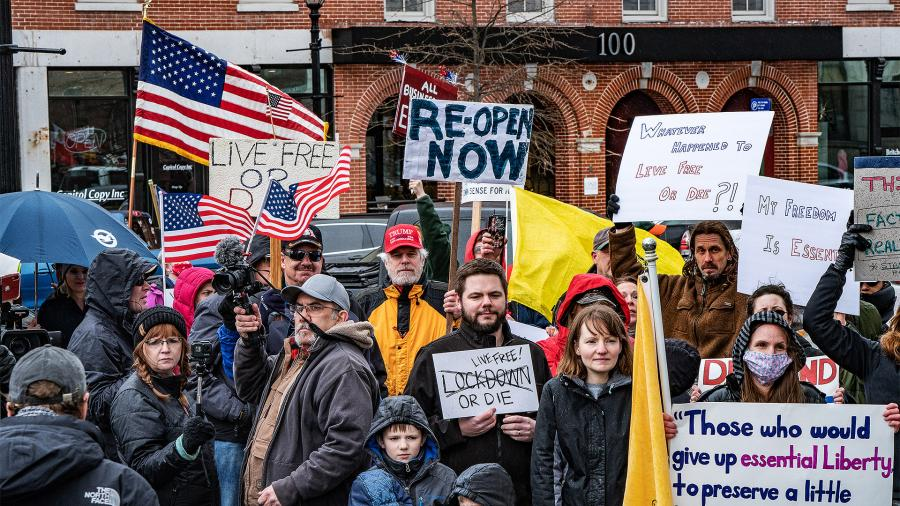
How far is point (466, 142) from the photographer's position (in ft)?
25.4

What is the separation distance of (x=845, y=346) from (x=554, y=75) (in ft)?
64.7

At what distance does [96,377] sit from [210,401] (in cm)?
68

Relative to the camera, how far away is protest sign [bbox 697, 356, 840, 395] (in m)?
6.50

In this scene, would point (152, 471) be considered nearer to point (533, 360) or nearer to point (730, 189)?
point (533, 360)

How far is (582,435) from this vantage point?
5430mm

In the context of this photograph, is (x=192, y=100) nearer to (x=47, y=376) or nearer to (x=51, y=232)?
(x=51, y=232)

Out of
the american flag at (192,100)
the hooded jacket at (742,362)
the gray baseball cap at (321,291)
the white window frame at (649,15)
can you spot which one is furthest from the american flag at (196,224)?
the white window frame at (649,15)

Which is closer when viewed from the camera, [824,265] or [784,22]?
[824,265]

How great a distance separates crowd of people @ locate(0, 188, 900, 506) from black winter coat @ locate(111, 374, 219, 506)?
0.03ft

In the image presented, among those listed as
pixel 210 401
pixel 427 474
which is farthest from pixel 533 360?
pixel 210 401

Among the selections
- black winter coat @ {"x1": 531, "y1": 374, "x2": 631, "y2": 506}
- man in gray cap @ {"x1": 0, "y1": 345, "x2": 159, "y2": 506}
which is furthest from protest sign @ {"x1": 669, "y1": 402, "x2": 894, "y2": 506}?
man in gray cap @ {"x1": 0, "y1": 345, "x2": 159, "y2": 506}

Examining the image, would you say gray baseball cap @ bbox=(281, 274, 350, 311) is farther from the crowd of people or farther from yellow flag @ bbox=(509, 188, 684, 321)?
yellow flag @ bbox=(509, 188, 684, 321)

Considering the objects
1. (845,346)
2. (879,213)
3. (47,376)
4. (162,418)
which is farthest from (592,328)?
(47,376)

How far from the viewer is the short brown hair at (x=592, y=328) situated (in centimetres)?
554
